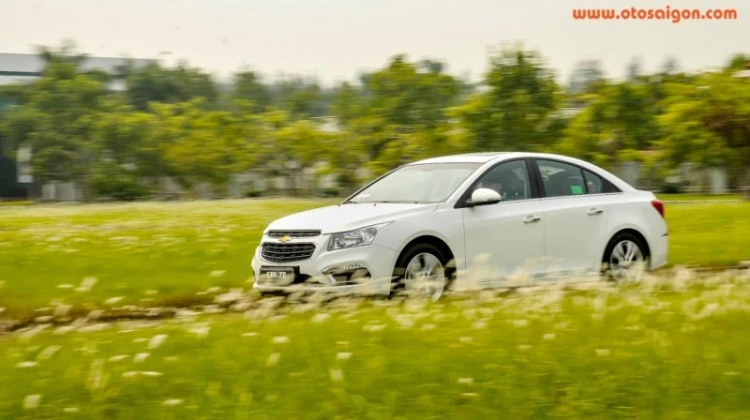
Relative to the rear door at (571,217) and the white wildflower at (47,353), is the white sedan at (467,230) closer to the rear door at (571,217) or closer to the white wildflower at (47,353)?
the rear door at (571,217)

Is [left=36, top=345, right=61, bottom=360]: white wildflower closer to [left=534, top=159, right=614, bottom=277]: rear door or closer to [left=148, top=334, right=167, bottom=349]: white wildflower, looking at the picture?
[left=148, top=334, right=167, bottom=349]: white wildflower

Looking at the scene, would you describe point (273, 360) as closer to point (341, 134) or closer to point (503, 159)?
point (503, 159)

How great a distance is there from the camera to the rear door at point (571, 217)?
38.0ft

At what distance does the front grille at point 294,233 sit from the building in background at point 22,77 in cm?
6149

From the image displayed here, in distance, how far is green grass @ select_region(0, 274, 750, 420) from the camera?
5.92 metres

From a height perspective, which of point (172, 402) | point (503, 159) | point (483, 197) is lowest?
point (172, 402)

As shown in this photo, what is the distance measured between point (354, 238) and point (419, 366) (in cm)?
395

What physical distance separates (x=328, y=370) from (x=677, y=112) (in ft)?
179

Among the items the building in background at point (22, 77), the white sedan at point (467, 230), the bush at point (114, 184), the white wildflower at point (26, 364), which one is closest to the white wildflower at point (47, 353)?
the white wildflower at point (26, 364)

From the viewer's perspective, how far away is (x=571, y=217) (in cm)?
1176

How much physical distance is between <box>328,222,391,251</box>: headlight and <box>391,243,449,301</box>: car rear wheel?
0.35 metres

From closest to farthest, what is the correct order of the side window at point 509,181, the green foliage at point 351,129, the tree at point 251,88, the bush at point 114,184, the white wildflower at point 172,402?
the white wildflower at point 172,402, the side window at point 509,181, the green foliage at point 351,129, the bush at point 114,184, the tree at point 251,88

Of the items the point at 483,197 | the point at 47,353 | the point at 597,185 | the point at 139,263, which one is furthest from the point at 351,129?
the point at 47,353

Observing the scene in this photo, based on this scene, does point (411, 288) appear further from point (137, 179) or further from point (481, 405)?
point (137, 179)
